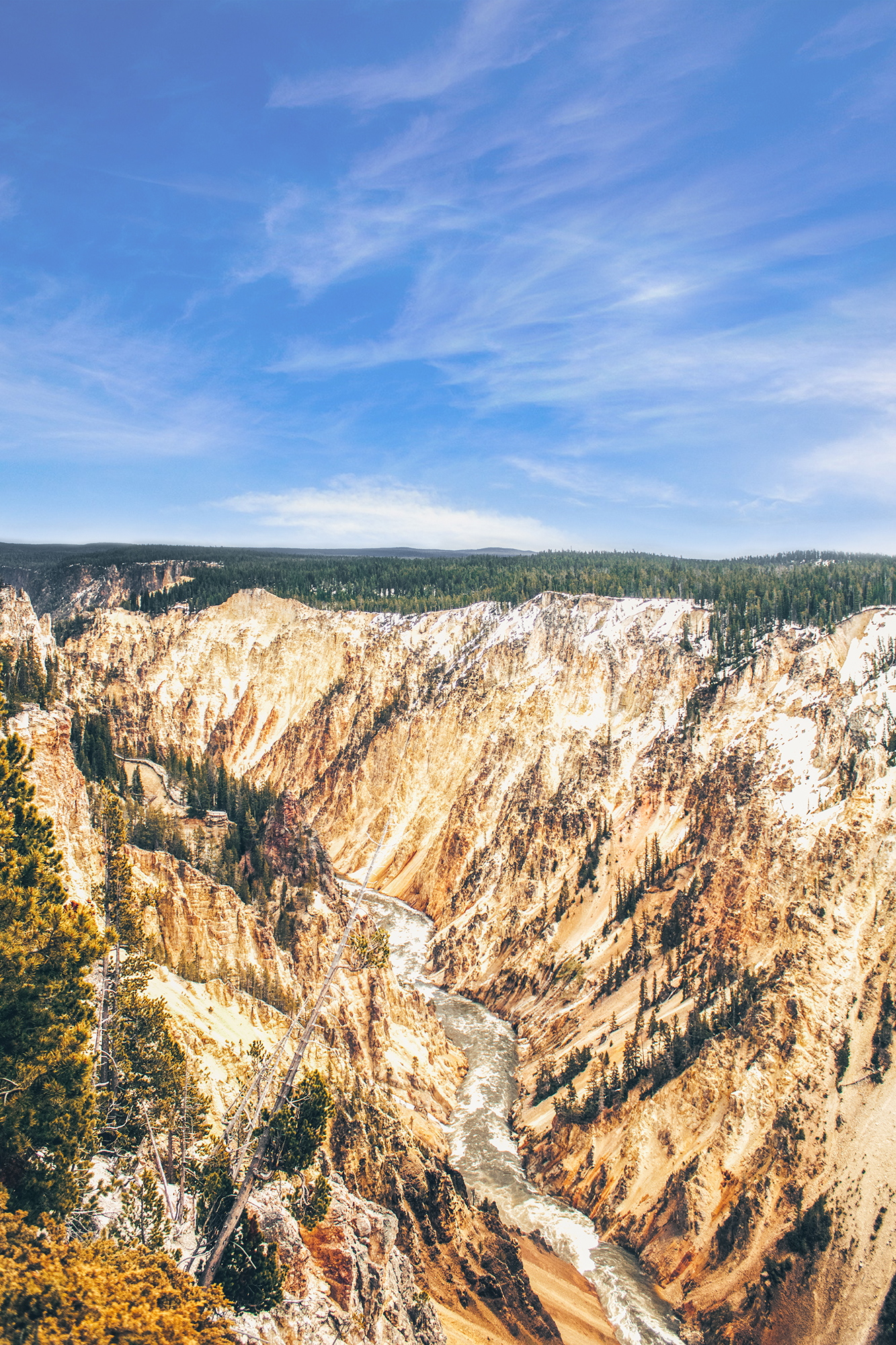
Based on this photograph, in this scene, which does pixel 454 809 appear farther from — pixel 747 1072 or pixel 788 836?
pixel 747 1072

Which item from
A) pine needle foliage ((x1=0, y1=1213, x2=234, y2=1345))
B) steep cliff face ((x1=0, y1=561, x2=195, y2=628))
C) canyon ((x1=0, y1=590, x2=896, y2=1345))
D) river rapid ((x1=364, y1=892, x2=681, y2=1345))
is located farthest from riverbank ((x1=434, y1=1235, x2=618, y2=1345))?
steep cliff face ((x1=0, y1=561, x2=195, y2=628))

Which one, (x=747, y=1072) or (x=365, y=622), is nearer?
(x=747, y=1072)

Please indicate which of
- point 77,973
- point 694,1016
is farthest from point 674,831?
point 77,973

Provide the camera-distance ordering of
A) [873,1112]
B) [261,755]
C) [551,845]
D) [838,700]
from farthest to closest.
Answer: [261,755]
[551,845]
[838,700]
[873,1112]

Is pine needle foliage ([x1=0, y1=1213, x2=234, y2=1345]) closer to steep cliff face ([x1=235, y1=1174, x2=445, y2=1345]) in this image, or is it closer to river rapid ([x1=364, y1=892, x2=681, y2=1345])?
steep cliff face ([x1=235, y1=1174, x2=445, y2=1345])

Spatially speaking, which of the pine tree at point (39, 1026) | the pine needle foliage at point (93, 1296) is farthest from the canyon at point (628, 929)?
the pine needle foliage at point (93, 1296)

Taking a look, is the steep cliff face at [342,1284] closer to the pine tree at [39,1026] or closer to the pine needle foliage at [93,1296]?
the pine needle foliage at [93,1296]

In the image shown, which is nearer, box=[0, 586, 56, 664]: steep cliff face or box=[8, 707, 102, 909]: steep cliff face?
box=[8, 707, 102, 909]: steep cliff face
